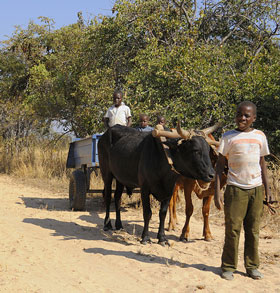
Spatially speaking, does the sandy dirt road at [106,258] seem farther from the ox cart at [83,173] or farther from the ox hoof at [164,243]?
the ox cart at [83,173]

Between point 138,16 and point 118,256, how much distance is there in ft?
30.6

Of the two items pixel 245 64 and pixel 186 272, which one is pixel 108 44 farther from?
pixel 186 272

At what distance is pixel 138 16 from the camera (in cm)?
1331

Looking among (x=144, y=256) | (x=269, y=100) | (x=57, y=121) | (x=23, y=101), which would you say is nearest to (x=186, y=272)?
(x=144, y=256)

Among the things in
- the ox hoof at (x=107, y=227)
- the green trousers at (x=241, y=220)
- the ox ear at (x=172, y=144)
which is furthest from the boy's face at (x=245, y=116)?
the ox hoof at (x=107, y=227)

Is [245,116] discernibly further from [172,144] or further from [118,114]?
[118,114]

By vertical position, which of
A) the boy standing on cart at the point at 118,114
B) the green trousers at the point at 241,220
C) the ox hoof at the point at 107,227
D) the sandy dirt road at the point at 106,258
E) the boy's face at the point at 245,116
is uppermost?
the boy standing on cart at the point at 118,114

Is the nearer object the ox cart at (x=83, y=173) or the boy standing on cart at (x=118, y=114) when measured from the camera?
the boy standing on cart at (x=118, y=114)

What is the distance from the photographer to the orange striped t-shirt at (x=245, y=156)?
15.4ft

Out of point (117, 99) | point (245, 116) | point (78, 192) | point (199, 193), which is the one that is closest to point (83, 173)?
point (78, 192)

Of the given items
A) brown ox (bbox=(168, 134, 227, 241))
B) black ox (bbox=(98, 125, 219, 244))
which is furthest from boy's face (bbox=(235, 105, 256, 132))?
brown ox (bbox=(168, 134, 227, 241))

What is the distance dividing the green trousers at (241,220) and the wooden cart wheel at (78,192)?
4.67 m

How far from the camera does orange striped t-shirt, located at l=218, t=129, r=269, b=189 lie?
470 cm

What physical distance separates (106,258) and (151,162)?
160 centimetres
